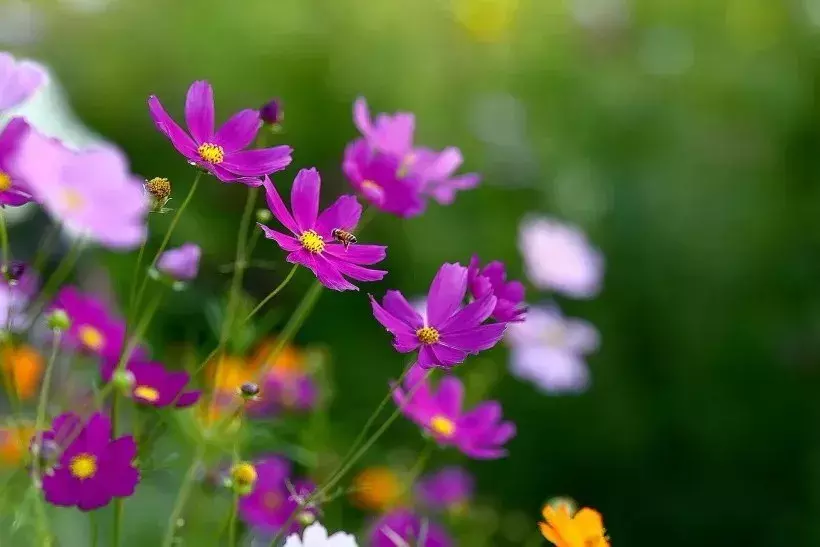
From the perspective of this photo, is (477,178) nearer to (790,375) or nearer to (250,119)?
(250,119)

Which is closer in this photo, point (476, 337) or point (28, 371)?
point (476, 337)

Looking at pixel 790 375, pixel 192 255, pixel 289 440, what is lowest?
pixel 790 375

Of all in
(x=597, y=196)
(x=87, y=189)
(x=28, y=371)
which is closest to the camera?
(x=87, y=189)

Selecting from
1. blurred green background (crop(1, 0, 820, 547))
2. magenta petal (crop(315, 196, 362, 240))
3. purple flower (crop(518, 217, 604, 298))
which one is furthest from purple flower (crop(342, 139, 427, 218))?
blurred green background (crop(1, 0, 820, 547))

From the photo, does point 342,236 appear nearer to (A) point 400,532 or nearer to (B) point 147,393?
(B) point 147,393

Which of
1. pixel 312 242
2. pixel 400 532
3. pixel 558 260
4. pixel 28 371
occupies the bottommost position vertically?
pixel 28 371

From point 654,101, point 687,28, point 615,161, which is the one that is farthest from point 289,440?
point 687,28

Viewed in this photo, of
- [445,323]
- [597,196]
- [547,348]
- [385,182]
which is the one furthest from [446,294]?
[597,196]
